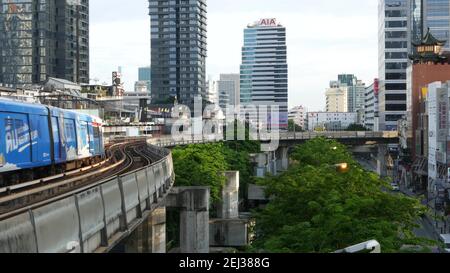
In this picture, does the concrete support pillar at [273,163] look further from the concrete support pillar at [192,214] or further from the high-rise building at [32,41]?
the concrete support pillar at [192,214]

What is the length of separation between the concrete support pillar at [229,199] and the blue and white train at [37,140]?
2180 centimetres

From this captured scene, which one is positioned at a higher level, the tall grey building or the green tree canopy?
the tall grey building

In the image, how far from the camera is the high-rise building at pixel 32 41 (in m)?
138

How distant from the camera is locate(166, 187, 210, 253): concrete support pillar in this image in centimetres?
3556

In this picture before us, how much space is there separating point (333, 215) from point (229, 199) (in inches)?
1412

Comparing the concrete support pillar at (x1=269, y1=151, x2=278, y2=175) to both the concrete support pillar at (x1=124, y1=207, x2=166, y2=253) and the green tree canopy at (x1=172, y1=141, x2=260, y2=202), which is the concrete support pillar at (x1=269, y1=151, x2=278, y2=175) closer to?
the green tree canopy at (x1=172, y1=141, x2=260, y2=202)

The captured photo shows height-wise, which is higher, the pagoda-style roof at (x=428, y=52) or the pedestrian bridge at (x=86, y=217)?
the pagoda-style roof at (x=428, y=52)

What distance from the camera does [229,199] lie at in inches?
2264

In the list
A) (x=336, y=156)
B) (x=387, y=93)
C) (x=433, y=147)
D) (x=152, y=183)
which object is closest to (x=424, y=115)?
(x=433, y=147)

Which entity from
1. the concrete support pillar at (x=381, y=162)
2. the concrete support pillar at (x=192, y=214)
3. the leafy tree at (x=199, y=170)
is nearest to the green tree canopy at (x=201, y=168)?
the leafy tree at (x=199, y=170)

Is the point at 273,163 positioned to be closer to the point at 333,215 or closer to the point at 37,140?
the point at 37,140

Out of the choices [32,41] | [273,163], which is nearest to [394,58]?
[273,163]

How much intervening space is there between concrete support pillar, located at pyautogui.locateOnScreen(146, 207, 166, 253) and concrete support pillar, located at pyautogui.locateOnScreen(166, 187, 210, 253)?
3.62m

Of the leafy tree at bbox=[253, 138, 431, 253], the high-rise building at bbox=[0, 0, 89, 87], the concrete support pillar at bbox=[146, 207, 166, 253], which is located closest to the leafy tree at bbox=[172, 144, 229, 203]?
the leafy tree at bbox=[253, 138, 431, 253]
